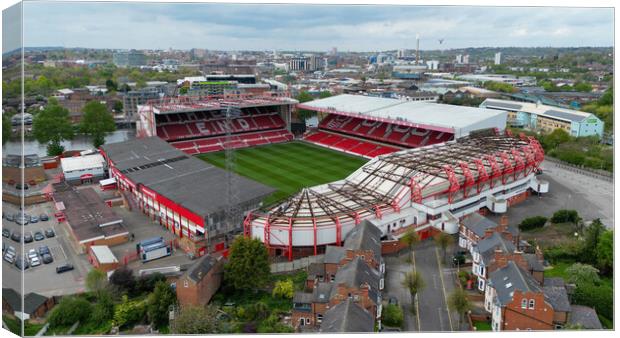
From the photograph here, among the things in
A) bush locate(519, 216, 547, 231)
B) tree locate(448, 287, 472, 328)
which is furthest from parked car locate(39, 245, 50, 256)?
bush locate(519, 216, 547, 231)

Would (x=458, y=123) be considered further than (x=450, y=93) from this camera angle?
No

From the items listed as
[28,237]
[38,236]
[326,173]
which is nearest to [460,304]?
[38,236]

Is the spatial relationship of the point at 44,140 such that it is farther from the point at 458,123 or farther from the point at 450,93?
the point at 450,93

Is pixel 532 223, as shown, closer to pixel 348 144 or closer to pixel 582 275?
pixel 582 275

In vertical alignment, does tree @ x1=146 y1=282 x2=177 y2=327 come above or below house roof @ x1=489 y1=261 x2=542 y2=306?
below

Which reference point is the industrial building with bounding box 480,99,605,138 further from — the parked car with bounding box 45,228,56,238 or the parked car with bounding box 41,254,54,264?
the parked car with bounding box 41,254,54,264

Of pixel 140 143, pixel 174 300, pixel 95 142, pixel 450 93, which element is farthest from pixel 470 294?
pixel 450 93
